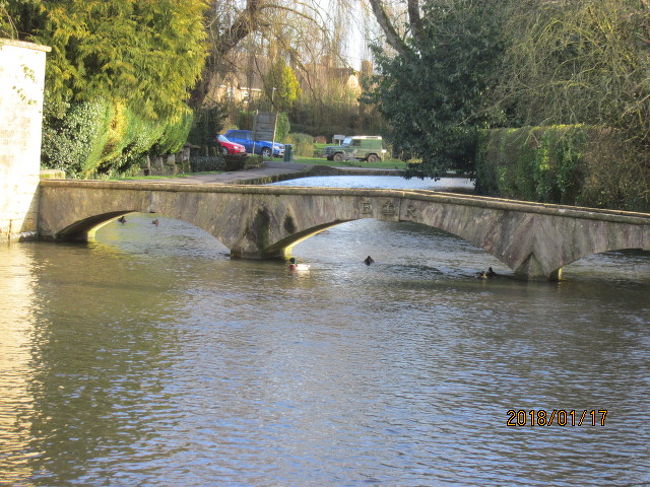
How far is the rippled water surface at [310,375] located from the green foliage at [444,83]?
17926mm

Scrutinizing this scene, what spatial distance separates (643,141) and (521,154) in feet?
26.7

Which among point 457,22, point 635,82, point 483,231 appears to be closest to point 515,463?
point 483,231

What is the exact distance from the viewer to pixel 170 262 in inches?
711

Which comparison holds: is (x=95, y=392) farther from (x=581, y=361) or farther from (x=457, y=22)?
(x=457, y=22)

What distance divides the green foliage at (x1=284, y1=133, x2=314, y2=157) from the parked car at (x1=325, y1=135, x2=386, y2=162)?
1.93 m

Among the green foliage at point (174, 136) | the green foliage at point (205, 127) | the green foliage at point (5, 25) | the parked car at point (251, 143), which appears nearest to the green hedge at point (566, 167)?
the green foliage at point (174, 136)

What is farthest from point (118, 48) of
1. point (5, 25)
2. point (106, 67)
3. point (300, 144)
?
point (300, 144)

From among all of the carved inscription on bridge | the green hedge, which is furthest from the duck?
the green hedge

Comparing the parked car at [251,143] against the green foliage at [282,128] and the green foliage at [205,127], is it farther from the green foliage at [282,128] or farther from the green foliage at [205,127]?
the green foliage at [205,127]

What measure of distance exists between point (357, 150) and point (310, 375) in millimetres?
56396

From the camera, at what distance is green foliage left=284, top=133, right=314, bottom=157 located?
67000 mm

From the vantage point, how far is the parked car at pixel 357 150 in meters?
64.2

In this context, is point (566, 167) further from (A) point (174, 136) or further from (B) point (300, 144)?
(B) point (300, 144)

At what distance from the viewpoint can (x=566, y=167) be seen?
83.9 feet
